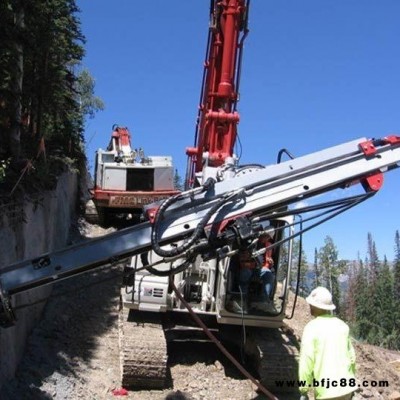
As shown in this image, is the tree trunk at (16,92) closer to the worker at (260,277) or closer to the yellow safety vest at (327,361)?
the worker at (260,277)

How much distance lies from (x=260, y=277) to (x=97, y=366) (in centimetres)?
311

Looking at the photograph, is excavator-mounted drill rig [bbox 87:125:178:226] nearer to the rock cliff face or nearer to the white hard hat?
the rock cliff face

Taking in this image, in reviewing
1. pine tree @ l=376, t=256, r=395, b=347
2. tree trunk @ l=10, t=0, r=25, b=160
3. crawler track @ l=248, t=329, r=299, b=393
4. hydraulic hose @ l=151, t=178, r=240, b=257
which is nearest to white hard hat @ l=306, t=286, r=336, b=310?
hydraulic hose @ l=151, t=178, r=240, b=257

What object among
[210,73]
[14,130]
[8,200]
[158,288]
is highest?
[210,73]

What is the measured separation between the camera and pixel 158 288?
9188 millimetres

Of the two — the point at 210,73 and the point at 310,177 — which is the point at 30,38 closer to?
the point at 210,73

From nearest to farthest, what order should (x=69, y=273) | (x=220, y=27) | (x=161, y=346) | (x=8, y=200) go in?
(x=69, y=273)
(x=8, y=200)
(x=161, y=346)
(x=220, y=27)

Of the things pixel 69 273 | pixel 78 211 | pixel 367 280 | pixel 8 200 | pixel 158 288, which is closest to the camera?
pixel 69 273

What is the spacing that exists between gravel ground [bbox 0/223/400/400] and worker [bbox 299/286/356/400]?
2930mm

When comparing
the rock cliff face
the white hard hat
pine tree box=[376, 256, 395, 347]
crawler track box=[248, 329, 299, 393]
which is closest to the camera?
the white hard hat

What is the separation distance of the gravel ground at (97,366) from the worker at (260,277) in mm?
1405

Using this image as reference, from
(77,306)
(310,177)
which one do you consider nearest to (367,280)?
(77,306)

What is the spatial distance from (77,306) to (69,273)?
7.49 metres

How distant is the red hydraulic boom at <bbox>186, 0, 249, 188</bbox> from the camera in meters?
9.76
